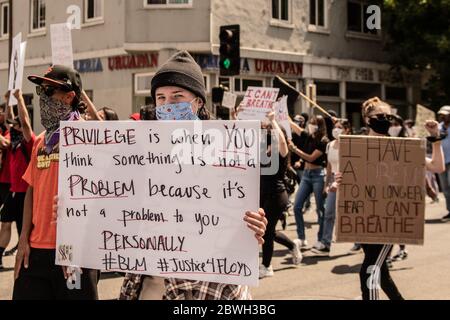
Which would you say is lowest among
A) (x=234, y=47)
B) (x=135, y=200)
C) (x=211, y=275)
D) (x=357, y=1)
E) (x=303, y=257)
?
(x=303, y=257)

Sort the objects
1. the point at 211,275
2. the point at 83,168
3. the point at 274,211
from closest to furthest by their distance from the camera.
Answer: the point at 211,275 < the point at 83,168 < the point at 274,211

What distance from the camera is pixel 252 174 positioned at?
111 inches

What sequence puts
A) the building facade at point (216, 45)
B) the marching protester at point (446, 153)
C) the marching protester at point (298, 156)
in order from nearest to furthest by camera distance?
the marching protester at point (298, 156)
the marching protester at point (446, 153)
the building facade at point (216, 45)

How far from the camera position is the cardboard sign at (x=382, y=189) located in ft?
15.9

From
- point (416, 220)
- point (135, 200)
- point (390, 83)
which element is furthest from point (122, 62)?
point (135, 200)

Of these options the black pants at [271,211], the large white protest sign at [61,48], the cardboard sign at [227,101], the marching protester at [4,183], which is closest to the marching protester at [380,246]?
the black pants at [271,211]

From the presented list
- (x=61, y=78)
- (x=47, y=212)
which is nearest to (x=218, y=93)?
(x=61, y=78)

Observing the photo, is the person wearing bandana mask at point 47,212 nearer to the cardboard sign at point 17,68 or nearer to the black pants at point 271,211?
the cardboard sign at point 17,68

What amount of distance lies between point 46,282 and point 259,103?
20.0ft

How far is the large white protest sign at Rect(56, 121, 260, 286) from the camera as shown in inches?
111

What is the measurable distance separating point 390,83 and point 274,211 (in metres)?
18.3

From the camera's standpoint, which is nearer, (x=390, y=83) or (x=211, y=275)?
(x=211, y=275)

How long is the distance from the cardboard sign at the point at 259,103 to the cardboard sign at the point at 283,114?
0.14m
